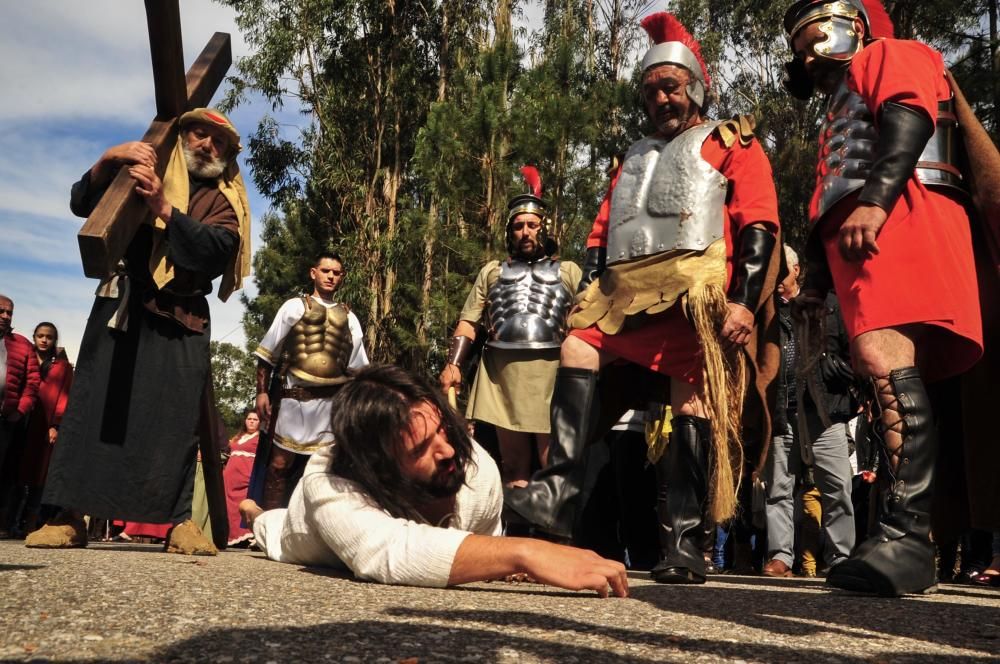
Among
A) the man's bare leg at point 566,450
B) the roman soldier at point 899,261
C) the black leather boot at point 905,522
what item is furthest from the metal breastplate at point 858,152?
the man's bare leg at point 566,450

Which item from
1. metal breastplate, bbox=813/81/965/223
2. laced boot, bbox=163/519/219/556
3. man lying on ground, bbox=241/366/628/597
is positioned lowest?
laced boot, bbox=163/519/219/556

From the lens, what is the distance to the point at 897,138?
2.92 metres

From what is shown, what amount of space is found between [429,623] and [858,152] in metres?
2.06

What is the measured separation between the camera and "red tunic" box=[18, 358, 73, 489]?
8.20 metres

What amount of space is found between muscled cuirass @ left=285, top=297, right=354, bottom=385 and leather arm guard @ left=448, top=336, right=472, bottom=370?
101cm

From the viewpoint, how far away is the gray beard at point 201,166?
434 cm

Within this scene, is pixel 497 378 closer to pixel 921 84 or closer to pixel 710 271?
pixel 710 271

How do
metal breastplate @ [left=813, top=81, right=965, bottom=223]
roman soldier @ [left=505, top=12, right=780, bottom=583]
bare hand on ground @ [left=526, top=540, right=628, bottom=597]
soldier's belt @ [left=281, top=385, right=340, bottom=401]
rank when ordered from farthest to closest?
soldier's belt @ [left=281, top=385, right=340, bottom=401]
roman soldier @ [left=505, top=12, right=780, bottom=583]
metal breastplate @ [left=813, top=81, right=965, bottom=223]
bare hand on ground @ [left=526, top=540, right=628, bottom=597]

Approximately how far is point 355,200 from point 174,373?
47.7 feet

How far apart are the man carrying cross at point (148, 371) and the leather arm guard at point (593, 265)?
1.45 meters

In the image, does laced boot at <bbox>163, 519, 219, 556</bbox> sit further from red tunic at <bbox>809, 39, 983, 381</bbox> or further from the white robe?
red tunic at <bbox>809, 39, 983, 381</bbox>

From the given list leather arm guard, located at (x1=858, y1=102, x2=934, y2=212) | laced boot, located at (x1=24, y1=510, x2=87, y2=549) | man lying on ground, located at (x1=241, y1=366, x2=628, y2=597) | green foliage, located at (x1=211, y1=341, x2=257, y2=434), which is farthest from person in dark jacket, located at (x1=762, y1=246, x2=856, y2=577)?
green foliage, located at (x1=211, y1=341, x2=257, y2=434)

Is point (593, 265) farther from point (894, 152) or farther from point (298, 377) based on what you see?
point (298, 377)

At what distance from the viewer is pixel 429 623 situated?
1.84 meters
